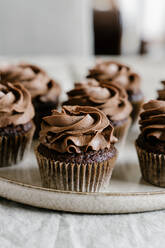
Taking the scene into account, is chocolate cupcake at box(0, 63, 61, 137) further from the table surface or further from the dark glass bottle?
the dark glass bottle

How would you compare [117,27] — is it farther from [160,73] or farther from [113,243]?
[113,243]

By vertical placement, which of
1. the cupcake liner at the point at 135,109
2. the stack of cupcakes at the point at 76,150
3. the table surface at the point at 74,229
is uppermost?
the stack of cupcakes at the point at 76,150

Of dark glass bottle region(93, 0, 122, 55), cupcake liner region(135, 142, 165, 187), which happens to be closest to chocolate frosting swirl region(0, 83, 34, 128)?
cupcake liner region(135, 142, 165, 187)

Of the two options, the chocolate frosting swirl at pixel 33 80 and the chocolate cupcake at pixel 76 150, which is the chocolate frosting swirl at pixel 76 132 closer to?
the chocolate cupcake at pixel 76 150

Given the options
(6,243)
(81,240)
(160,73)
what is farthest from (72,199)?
(160,73)

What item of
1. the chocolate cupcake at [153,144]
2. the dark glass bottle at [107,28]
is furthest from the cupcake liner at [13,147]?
the dark glass bottle at [107,28]

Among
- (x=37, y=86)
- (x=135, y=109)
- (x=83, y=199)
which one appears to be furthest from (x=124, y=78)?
(x=83, y=199)
